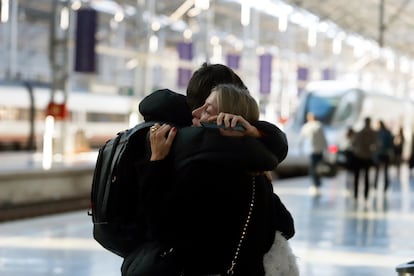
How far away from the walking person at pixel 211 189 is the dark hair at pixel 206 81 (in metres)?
0.09

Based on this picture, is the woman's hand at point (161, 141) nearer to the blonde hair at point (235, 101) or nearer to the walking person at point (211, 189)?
the walking person at point (211, 189)

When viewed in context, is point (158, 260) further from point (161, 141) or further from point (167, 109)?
point (167, 109)

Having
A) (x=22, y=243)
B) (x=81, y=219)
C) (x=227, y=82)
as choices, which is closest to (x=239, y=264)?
(x=227, y=82)

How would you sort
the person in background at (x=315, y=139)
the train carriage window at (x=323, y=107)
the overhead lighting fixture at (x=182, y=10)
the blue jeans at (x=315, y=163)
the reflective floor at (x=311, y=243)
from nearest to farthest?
the reflective floor at (x=311, y=243) < the person in background at (x=315, y=139) < the blue jeans at (x=315, y=163) < the train carriage window at (x=323, y=107) < the overhead lighting fixture at (x=182, y=10)

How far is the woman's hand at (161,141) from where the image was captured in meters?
2.67

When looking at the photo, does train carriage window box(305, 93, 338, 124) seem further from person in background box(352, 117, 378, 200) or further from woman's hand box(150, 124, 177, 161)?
woman's hand box(150, 124, 177, 161)

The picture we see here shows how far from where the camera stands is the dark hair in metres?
2.87

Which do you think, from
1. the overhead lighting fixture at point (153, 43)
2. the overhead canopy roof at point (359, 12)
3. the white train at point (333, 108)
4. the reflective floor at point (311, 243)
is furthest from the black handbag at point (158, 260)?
the overhead canopy roof at point (359, 12)

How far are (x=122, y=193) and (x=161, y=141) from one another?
9.0 inches

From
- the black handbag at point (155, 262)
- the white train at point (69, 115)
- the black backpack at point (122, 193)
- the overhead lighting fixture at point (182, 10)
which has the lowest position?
the white train at point (69, 115)

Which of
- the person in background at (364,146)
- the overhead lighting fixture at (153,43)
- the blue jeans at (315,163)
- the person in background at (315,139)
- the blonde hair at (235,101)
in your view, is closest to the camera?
the blonde hair at (235,101)

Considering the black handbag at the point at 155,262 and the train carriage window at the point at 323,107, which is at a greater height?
the black handbag at the point at 155,262

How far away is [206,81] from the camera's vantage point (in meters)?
2.87

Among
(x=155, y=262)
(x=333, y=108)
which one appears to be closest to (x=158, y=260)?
(x=155, y=262)
